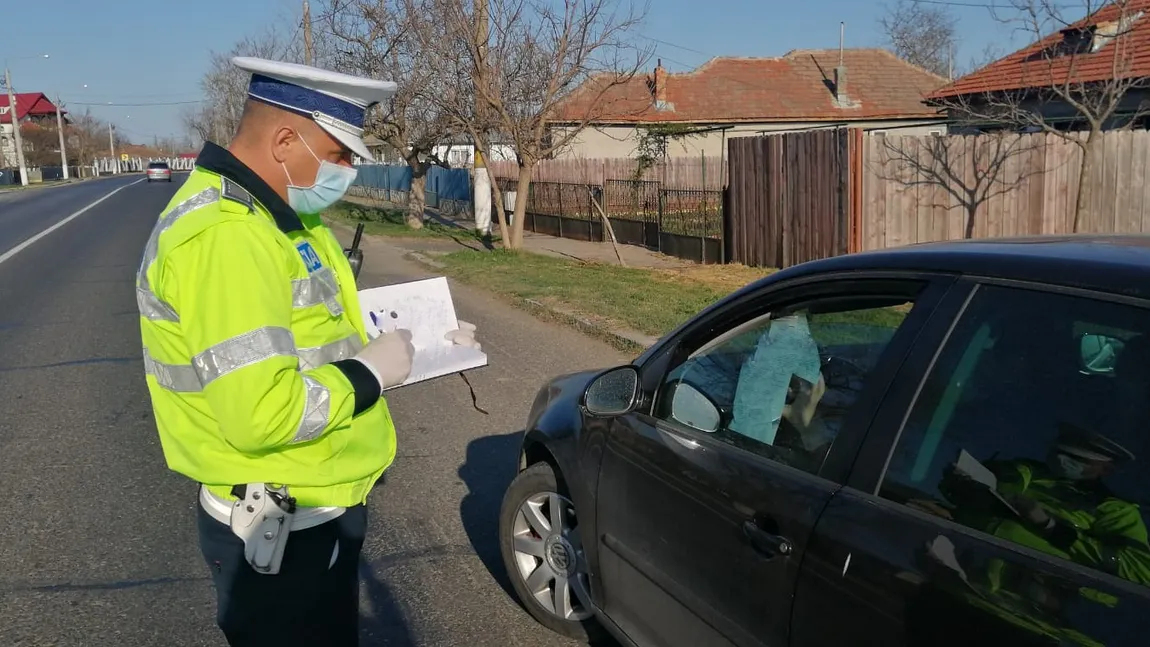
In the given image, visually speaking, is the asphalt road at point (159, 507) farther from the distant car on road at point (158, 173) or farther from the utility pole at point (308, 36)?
the distant car on road at point (158, 173)

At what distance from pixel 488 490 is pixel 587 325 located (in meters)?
4.62

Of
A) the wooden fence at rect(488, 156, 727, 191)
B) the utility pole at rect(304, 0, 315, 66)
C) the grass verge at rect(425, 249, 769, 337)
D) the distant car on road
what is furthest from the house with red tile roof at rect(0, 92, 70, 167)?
the grass verge at rect(425, 249, 769, 337)

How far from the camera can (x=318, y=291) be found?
213 cm

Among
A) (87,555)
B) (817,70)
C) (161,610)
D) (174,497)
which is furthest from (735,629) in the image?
(817,70)

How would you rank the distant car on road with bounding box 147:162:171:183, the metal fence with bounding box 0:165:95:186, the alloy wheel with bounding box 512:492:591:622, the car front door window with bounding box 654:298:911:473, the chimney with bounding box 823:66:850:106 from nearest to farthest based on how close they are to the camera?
the car front door window with bounding box 654:298:911:473 → the alloy wheel with bounding box 512:492:591:622 → the chimney with bounding box 823:66:850:106 → the distant car on road with bounding box 147:162:171:183 → the metal fence with bounding box 0:165:95:186

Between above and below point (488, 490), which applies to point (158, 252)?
above

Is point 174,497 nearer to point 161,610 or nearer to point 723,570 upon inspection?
point 161,610

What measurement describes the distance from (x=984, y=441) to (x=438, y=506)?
354cm

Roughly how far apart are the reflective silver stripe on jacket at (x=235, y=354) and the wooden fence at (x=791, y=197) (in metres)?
11.6

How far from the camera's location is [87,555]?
14.9ft

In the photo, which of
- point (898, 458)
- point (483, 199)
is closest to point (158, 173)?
point (483, 199)

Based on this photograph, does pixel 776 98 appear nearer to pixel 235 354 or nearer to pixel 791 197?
pixel 791 197

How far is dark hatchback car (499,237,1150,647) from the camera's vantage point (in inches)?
73.3

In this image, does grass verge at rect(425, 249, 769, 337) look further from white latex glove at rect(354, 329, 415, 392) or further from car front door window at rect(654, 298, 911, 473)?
white latex glove at rect(354, 329, 415, 392)
